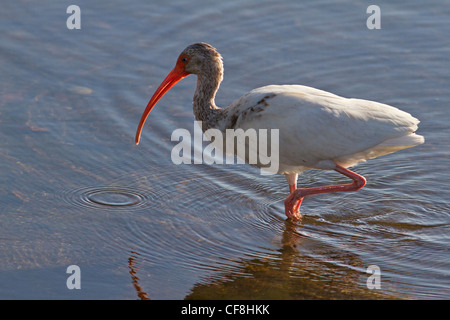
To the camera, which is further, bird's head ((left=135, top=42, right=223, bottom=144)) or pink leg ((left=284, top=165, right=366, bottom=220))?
bird's head ((left=135, top=42, right=223, bottom=144))

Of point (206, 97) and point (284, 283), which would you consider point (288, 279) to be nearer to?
point (284, 283)

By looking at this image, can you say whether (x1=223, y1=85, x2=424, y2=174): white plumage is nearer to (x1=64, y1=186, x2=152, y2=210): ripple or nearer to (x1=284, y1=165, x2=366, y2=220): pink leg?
(x1=284, y1=165, x2=366, y2=220): pink leg

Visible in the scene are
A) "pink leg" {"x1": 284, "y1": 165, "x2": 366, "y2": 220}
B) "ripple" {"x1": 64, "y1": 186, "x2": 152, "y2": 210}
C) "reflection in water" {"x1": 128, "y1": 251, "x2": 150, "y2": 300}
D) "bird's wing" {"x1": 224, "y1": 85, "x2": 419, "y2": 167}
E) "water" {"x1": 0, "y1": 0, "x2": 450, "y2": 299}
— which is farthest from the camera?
"ripple" {"x1": 64, "y1": 186, "x2": 152, "y2": 210}

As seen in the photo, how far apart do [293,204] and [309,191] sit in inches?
7.9

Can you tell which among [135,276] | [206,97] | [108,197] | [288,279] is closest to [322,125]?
[206,97]

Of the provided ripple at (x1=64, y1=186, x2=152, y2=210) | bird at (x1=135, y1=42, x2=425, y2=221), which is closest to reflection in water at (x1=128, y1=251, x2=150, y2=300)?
ripple at (x1=64, y1=186, x2=152, y2=210)

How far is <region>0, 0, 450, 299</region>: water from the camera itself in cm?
654

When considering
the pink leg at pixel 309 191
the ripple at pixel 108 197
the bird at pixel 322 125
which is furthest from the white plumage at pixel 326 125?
the ripple at pixel 108 197

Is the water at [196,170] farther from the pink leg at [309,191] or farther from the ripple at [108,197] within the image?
the pink leg at [309,191]

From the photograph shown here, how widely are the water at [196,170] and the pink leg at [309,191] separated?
15 centimetres

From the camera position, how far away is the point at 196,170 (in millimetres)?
8445
